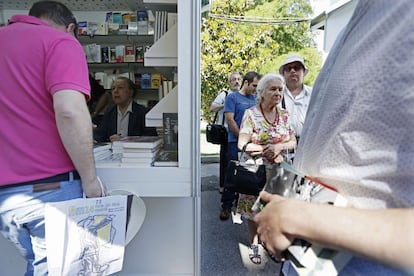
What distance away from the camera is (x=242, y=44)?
770cm

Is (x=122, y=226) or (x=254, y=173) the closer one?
(x=122, y=226)

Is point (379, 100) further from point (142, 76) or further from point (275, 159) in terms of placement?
point (142, 76)

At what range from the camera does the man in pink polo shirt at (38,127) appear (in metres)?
1.18

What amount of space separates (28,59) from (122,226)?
0.81m

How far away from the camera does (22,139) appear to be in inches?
48.1

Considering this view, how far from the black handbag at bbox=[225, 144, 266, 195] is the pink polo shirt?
1.31 m

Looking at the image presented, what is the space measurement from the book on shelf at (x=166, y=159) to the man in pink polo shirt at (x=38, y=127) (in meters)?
0.41

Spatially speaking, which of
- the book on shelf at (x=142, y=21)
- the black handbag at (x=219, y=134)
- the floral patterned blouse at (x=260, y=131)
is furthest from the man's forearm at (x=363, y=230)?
the black handbag at (x=219, y=134)

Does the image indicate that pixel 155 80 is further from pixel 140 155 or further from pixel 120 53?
pixel 140 155

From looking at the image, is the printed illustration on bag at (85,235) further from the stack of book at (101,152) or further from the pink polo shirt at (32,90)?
the stack of book at (101,152)

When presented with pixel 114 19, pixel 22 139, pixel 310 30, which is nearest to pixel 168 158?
pixel 22 139

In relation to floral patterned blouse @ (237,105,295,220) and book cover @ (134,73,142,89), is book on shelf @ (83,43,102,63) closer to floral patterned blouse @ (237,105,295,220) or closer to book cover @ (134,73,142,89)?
book cover @ (134,73,142,89)

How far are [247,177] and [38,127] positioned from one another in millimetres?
1444

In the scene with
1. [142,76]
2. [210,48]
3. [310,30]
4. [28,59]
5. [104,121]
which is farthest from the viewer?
[310,30]
